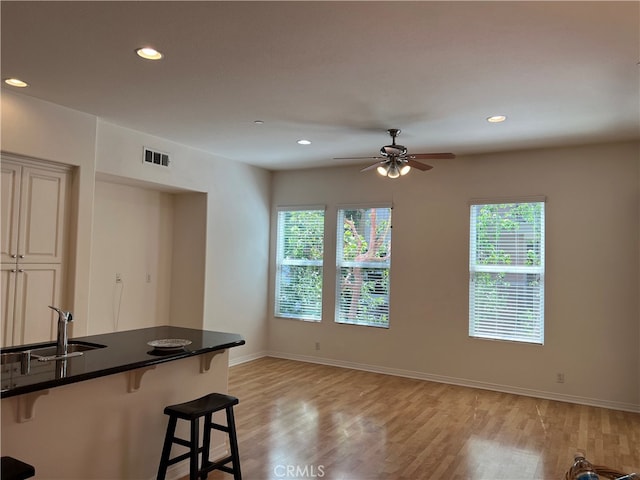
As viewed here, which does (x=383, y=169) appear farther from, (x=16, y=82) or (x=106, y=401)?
(x=16, y=82)

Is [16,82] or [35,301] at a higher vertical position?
[16,82]

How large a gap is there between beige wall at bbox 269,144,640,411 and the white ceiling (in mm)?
541

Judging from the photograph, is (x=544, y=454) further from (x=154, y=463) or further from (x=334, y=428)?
(x=154, y=463)

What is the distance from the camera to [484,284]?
18.3ft

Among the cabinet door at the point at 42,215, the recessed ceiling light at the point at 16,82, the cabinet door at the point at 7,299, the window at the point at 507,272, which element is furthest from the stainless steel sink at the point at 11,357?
the window at the point at 507,272

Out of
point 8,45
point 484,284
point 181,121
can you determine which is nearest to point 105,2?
point 8,45

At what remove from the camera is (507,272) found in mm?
5434

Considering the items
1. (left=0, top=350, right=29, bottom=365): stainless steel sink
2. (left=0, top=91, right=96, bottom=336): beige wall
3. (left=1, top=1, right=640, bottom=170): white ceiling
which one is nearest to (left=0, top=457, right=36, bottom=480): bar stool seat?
(left=0, top=350, right=29, bottom=365): stainless steel sink

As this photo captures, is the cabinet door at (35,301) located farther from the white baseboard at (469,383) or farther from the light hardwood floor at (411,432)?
the white baseboard at (469,383)

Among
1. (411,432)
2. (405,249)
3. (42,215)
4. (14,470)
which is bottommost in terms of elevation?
(411,432)

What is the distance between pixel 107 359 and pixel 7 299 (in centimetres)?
199

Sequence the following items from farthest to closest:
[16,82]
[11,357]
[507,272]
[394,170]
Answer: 1. [507,272]
2. [394,170]
3. [16,82]
4. [11,357]

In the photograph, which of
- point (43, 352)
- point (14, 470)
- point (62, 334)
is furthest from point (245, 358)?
point (14, 470)

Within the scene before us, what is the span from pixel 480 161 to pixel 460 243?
39.9 inches
